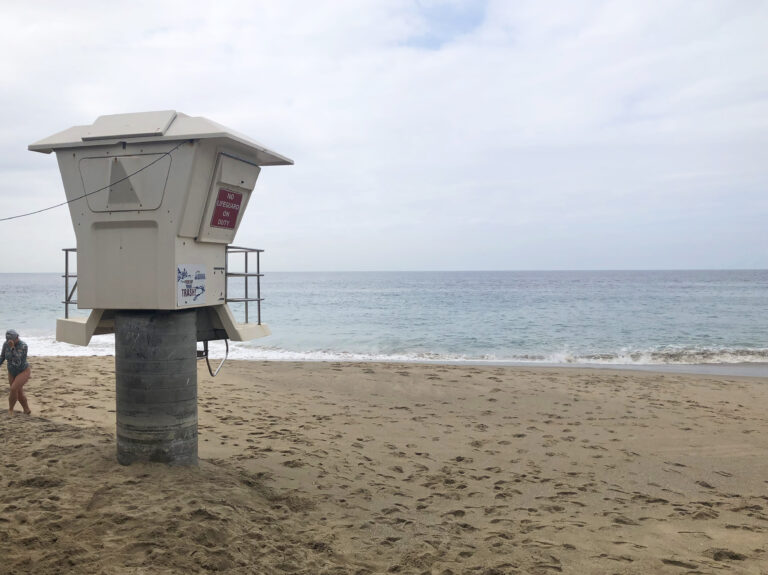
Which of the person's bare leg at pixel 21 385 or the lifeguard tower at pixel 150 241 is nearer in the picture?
the lifeguard tower at pixel 150 241

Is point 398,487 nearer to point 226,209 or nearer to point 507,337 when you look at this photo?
point 226,209

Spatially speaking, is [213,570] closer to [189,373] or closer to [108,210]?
[189,373]

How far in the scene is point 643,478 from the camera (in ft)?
23.6

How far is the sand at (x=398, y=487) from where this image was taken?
15.2ft

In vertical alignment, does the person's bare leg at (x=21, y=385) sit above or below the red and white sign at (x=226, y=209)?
below

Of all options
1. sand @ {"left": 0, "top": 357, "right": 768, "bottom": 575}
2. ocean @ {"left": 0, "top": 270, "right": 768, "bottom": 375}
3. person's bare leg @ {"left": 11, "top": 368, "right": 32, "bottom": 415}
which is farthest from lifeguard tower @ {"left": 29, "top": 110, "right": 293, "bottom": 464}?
ocean @ {"left": 0, "top": 270, "right": 768, "bottom": 375}

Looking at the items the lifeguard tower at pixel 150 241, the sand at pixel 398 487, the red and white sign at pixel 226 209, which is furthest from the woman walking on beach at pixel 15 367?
the red and white sign at pixel 226 209

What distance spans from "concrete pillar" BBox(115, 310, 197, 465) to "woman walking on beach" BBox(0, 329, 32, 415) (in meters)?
4.03

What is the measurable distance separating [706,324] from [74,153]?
32.4 meters

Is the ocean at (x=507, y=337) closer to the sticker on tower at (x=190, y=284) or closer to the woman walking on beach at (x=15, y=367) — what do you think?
the woman walking on beach at (x=15, y=367)

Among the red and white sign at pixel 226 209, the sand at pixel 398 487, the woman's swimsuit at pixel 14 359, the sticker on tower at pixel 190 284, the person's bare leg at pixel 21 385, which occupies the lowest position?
the sand at pixel 398 487

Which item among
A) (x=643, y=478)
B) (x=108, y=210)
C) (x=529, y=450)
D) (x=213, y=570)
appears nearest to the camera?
(x=213, y=570)

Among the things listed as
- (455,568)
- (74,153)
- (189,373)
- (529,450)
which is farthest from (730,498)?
(74,153)

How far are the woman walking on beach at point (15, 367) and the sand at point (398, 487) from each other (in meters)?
0.50
